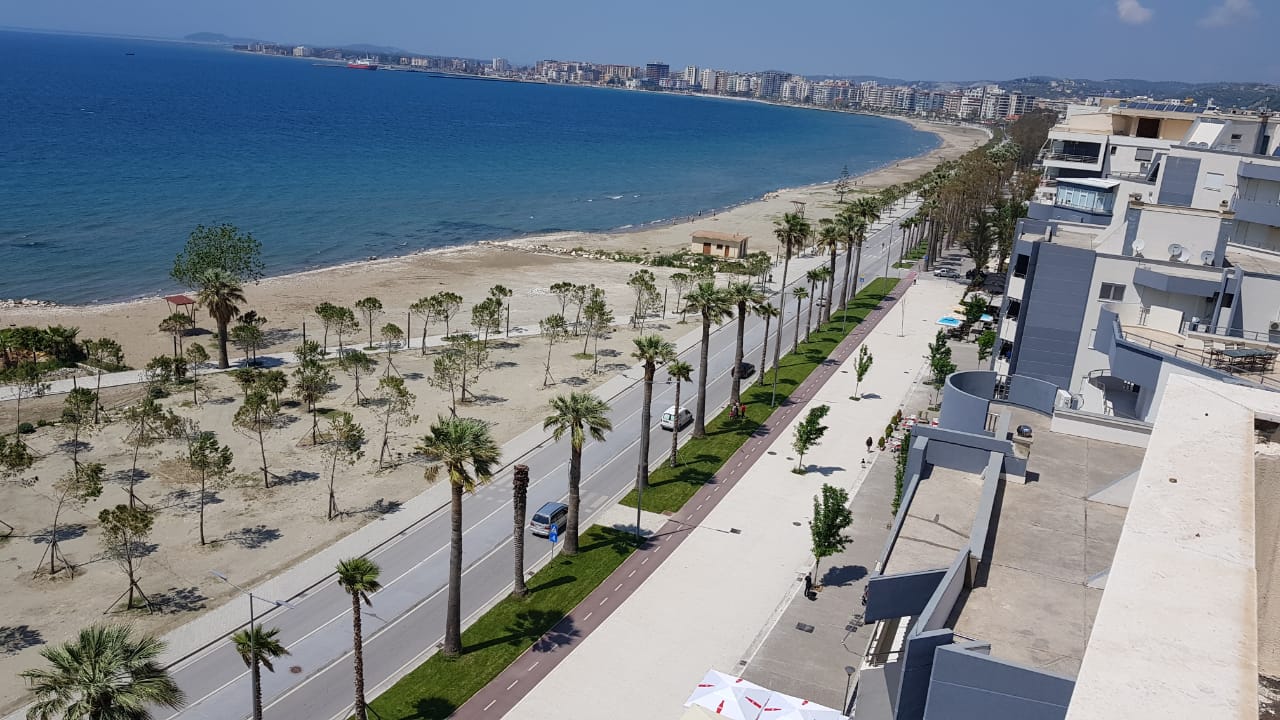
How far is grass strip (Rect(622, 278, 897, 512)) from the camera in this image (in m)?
50.4

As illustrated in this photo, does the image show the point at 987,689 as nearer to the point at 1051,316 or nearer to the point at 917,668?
the point at 917,668

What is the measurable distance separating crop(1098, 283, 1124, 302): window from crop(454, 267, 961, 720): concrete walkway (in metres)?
18.0

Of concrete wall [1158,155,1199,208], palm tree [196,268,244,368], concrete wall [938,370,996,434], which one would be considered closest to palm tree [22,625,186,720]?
concrete wall [938,370,996,434]

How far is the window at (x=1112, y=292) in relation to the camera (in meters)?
40.5

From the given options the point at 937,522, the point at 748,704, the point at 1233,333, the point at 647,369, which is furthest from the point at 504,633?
the point at 1233,333

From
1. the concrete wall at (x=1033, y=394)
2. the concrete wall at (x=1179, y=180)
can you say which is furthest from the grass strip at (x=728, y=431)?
the concrete wall at (x=1179, y=180)

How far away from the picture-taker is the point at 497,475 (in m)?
52.0

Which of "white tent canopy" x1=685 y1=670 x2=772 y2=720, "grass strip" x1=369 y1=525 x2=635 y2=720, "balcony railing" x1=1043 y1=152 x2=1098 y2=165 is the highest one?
"balcony railing" x1=1043 y1=152 x2=1098 y2=165

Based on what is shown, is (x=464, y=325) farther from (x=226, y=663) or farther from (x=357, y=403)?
(x=226, y=663)

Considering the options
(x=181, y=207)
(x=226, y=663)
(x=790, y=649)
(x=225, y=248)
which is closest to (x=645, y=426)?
(x=790, y=649)

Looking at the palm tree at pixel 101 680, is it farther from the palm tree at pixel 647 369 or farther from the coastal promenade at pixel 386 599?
the palm tree at pixel 647 369

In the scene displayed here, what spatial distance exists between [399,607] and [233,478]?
17.4m

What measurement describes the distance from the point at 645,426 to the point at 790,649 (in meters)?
16.1

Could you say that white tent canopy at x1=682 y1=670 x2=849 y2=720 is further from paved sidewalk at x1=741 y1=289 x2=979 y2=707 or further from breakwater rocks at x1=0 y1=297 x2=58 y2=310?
breakwater rocks at x1=0 y1=297 x2=58 y2=310
